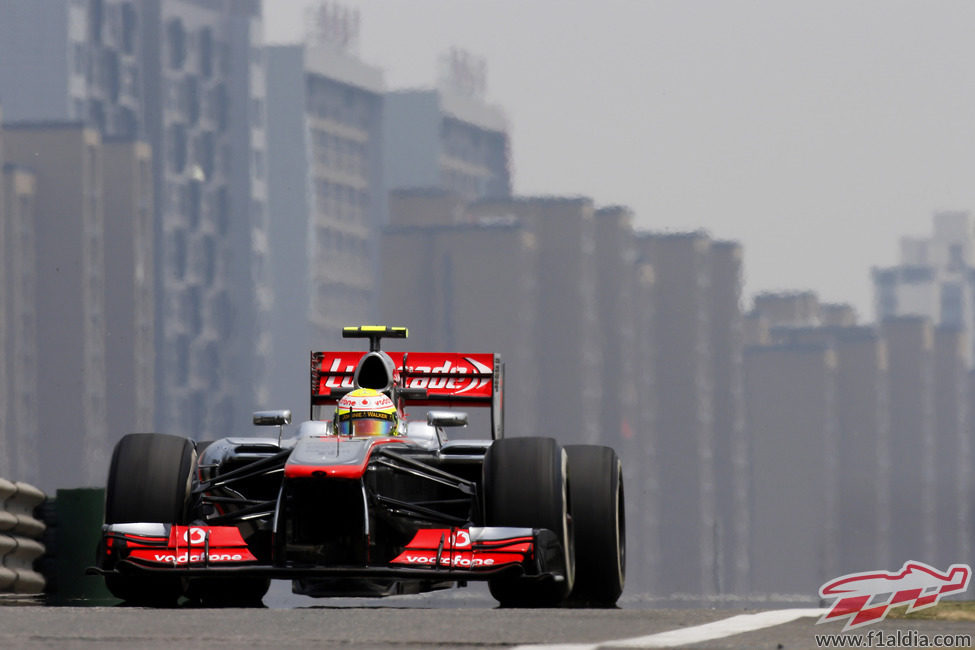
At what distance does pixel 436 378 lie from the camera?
51.3ft

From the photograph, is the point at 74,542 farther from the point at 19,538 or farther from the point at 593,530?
the point at 593,530

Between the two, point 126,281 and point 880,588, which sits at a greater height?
point 126,281

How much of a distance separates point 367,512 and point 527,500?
0.96m

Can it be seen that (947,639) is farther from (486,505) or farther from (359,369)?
(359,369)

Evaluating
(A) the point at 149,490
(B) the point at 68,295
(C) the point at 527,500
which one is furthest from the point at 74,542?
(B) the point at 68,295

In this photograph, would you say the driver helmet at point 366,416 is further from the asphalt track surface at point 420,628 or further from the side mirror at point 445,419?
the asphalt track surface at point 420,628

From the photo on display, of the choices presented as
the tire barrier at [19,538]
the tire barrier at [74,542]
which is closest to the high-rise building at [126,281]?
the tire barrier at [74,542]

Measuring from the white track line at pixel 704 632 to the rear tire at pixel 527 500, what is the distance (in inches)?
92.9

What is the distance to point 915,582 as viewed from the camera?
8641mm

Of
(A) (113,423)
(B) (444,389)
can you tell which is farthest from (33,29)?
(B) (444,389)

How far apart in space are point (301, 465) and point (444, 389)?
13.3 ft

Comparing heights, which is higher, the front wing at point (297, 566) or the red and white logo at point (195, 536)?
the red and white logo at point (195, 536)

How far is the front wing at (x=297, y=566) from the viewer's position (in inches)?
450

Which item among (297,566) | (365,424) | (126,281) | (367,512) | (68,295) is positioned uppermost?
(126,281)
